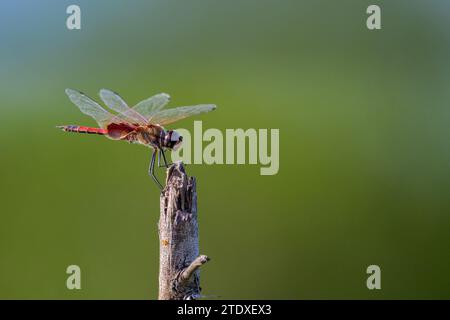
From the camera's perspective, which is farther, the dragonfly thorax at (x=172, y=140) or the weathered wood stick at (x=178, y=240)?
the dragonfly thorax at (x=172, y=140)

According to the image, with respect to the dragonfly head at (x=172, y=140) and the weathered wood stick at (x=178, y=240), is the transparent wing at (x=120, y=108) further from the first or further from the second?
the weathered wood stick at (x=178, y=240)

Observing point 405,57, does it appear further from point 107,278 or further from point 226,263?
point 107,278

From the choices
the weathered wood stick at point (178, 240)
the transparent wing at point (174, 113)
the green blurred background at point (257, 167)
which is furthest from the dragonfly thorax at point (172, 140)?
the green blurred background at point (257, 167)

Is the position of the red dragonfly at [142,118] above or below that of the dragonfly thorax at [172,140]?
above

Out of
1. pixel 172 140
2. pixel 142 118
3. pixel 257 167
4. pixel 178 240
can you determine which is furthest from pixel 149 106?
pixel 257 167

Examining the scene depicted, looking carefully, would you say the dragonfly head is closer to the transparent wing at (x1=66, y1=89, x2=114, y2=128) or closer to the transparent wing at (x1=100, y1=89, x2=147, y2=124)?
the transparent wing at (x1=100, y1=89, x2=147, y2=124)

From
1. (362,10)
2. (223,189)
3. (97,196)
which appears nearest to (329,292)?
(223,189)
